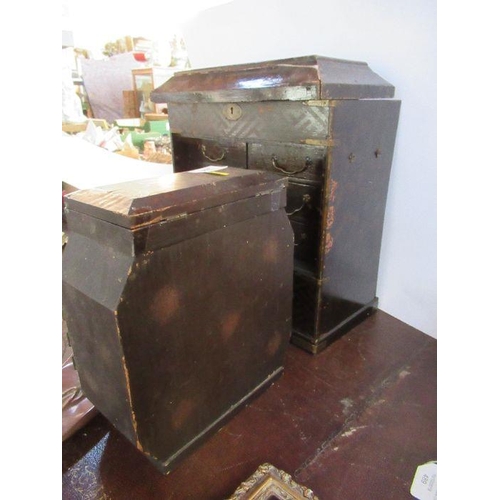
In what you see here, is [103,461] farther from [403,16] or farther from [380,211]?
[403,16]

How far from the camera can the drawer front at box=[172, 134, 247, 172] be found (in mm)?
1387

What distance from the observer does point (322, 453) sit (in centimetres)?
99

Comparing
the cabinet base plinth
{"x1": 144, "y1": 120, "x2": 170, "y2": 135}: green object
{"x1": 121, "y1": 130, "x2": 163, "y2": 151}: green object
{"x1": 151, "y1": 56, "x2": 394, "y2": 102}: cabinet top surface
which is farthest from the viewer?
{"x1": 144, "y1": 120, "x2": 170, "y2": 135}: green object

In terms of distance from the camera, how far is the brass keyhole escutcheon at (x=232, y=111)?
50.5 inches

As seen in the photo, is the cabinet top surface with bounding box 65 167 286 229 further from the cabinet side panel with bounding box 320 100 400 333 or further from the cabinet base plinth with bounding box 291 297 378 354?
the cabinet base plinth with bounding box 291 297 378 354

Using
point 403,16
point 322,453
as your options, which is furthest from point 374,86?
point 322,453

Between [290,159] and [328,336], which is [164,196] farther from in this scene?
[328,336]

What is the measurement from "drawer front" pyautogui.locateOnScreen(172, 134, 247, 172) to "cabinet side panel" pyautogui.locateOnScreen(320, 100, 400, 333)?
367 mm

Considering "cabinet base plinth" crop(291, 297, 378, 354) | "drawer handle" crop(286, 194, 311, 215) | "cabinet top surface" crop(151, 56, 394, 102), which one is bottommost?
"cabinet base plinth" crop(291, 297, 378, 354)

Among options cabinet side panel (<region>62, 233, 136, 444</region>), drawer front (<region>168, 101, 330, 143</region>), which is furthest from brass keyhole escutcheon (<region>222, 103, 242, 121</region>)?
cabinet side panel (<region>62, 233, 136, 444</region>)

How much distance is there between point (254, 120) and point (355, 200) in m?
0.43

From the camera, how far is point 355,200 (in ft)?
4.27

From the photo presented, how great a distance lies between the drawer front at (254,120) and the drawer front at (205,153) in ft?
0.13
